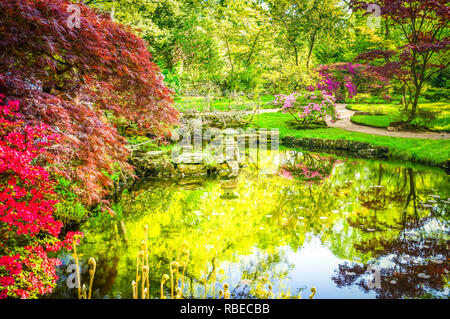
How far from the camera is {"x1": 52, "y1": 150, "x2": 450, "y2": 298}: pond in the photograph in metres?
3.19

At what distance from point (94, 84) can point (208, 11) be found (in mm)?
18032

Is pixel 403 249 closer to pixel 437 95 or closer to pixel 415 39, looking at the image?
pixel 415 39

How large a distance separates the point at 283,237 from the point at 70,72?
3.25 m

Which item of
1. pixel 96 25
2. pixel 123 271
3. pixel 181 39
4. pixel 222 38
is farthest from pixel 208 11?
pixel 123 271

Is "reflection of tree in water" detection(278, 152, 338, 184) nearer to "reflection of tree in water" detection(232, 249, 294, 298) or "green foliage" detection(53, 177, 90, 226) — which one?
"reflection of tree in water" detection(232, 249, 294, 298)

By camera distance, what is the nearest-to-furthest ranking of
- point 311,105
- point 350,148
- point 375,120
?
point 350,148 → point 311,105 → point 375,120

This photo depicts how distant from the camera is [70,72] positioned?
3516 mm

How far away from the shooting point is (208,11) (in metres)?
19.6

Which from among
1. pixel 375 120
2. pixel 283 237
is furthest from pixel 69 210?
pixel 375 120

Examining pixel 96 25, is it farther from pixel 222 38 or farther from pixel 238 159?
pixel 222 38
